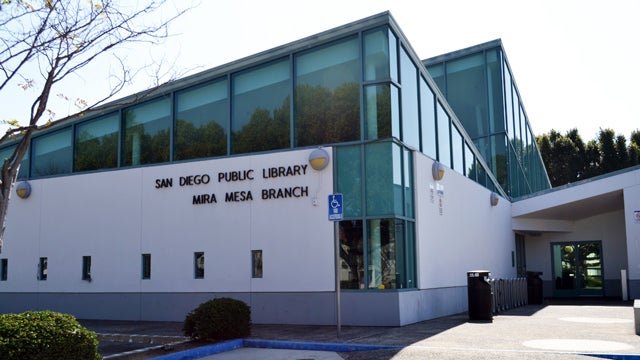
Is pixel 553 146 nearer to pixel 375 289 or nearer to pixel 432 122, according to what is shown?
pixel 432 122

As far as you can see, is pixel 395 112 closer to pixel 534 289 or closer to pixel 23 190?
pixel 534 289

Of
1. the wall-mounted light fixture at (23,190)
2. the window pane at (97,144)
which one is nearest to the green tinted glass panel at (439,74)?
the window pane at (97,144)

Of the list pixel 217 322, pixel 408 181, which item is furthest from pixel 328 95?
pixel 217 322

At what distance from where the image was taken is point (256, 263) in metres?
16.5

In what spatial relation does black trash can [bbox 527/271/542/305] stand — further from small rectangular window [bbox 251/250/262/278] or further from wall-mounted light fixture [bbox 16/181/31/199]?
wall-mounted light fixture [bbox 16/181/31/199]

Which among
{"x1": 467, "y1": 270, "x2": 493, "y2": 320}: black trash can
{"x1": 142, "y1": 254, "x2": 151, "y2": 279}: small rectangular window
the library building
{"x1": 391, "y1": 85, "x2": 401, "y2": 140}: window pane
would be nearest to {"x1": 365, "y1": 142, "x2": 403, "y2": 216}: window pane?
the library building

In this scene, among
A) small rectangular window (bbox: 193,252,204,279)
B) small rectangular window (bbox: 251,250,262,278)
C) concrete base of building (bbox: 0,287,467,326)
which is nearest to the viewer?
concrete base of building (bbox: 0,287,467,326)

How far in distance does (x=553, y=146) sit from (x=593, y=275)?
27.1 meters

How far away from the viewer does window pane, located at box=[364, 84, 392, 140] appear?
51.1 feet

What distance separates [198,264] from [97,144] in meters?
5.35

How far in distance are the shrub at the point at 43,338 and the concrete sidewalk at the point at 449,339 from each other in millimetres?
2092

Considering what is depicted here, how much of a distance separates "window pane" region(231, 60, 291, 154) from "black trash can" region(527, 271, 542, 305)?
1240 centimetres

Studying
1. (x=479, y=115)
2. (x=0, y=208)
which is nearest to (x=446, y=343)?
(x=0, y=208)

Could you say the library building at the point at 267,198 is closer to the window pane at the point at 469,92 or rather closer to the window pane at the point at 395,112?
the window pane at the point at 395,112
